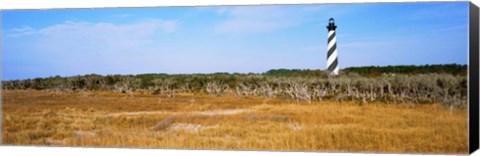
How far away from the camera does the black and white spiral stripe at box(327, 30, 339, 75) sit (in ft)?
40.8

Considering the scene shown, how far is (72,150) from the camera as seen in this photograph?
43.2 ft

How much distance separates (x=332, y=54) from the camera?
12.5 metres

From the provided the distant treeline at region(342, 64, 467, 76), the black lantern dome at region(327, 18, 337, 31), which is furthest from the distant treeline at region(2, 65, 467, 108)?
the black lantern dome at region(327, 18, 337, 31)

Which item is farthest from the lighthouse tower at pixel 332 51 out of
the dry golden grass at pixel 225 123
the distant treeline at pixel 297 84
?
the dry golden grass at pixel 225 123

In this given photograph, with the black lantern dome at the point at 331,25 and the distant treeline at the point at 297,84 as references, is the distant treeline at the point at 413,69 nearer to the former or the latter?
the distant treeline at the point at 297,84

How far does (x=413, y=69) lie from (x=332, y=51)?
1065 millimetres

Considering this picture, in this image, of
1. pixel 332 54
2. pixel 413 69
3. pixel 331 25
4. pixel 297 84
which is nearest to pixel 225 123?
pixel 297 84

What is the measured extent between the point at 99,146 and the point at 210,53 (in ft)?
6.56

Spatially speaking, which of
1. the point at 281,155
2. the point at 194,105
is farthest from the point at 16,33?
the point at 281,155

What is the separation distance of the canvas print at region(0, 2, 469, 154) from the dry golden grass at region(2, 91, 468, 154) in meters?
0.01

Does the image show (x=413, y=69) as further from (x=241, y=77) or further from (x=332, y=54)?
(x=241, y=77)

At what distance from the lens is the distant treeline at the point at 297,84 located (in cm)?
1204

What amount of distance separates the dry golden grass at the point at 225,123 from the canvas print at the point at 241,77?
0.05 ft

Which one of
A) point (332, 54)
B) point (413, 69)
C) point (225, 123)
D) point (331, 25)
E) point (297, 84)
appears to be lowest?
point (225, 123)
